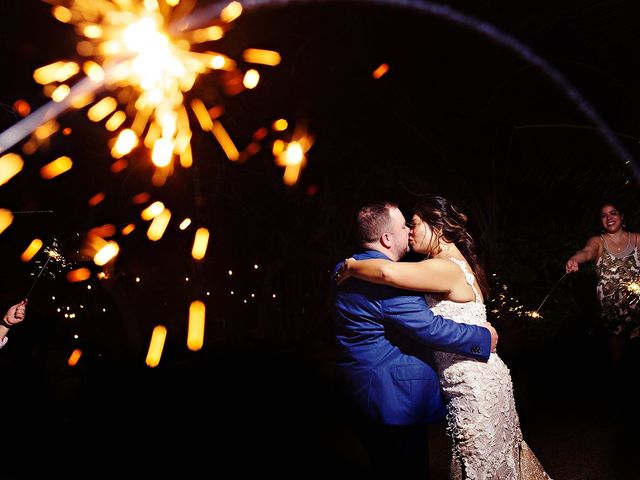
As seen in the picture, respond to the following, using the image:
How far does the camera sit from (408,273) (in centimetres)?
241

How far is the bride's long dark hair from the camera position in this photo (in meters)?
2.78

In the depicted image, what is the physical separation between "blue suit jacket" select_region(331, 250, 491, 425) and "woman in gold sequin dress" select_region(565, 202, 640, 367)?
9.15ft

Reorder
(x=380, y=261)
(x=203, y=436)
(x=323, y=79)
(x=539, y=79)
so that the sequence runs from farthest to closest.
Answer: (x=323, y=79)
(x=539, y=79)
(x=203, y=436)
(x=380, y=261)

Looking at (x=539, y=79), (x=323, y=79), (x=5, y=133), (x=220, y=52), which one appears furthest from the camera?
(x=323, y=79)

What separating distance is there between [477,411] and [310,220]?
22.9 feet

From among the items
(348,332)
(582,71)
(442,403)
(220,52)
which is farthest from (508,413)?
(220,52)

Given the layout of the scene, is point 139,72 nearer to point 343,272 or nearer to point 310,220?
point 310,220

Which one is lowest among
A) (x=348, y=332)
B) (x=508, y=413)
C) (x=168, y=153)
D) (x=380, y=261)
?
(x=508, y=413)

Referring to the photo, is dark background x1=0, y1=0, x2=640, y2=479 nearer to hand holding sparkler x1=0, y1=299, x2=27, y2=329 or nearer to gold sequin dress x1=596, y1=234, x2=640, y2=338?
gold sequin dress x1=596, y1=234, x2=640, y2=338

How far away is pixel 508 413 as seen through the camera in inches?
101

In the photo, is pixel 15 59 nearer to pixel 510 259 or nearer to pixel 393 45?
pixel 393 45

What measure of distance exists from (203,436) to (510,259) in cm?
481

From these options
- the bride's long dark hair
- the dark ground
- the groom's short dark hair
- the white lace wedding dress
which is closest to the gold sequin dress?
the dark ground

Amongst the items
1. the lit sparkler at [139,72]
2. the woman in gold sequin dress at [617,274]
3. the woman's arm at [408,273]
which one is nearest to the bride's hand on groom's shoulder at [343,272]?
the woman's arm at [408,273]
